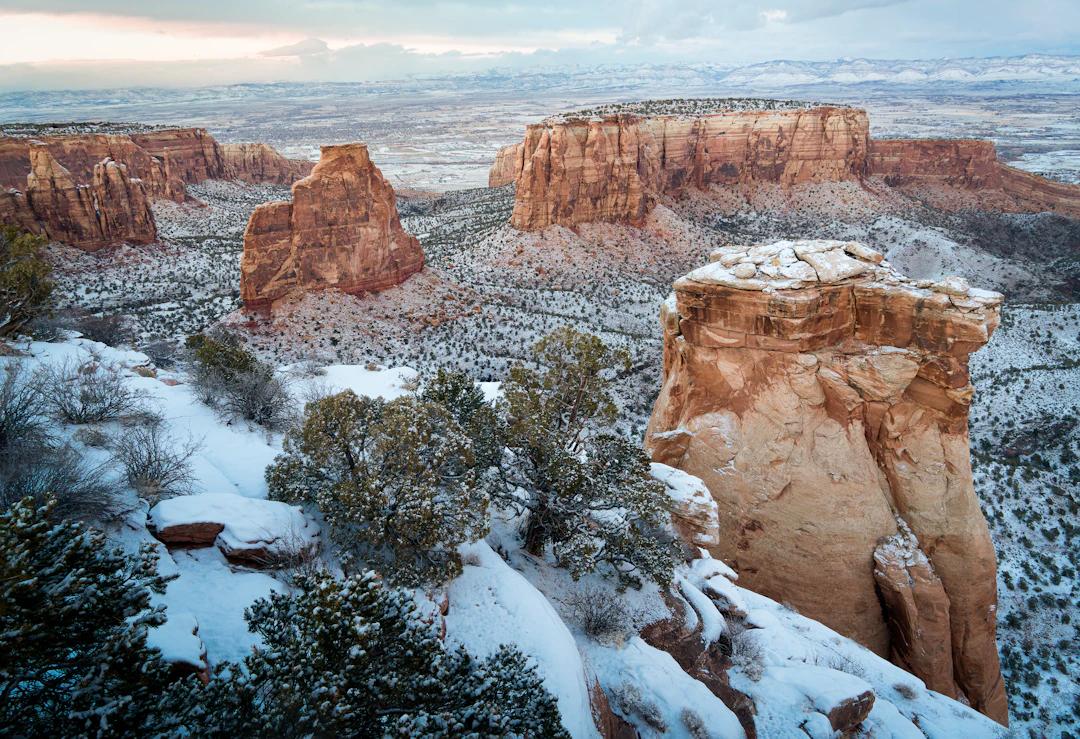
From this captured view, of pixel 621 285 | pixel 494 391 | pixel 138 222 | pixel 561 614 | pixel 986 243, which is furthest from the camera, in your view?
pixel 986 243

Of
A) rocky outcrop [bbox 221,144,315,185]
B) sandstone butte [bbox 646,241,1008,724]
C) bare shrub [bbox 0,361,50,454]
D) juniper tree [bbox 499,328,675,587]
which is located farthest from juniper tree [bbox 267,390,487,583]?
rocky outcrop [bbox 221,144,315,185]

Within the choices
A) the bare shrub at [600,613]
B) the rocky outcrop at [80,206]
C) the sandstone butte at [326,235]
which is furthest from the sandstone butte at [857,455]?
the rocky outcrop at [80,206]

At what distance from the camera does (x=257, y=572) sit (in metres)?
9.01

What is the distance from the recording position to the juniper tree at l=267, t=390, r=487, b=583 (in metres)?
9.17

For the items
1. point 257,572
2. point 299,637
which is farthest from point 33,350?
point 299,637

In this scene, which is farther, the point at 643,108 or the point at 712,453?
the point at 643,108

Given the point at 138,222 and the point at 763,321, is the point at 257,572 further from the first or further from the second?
the point at 138,222

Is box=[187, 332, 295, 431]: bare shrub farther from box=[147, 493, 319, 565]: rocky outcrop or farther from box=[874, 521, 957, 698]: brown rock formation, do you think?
box=[874, 521, 957, 698]: brown rock formation

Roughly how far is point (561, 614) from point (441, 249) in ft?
157

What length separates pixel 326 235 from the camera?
3397 centimetres

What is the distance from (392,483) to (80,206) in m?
45.4

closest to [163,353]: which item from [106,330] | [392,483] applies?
[106,330]

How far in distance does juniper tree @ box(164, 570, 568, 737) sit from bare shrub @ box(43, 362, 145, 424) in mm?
9333

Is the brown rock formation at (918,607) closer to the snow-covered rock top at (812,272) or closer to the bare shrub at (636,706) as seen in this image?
the snow-covered rock top at (812,272)
